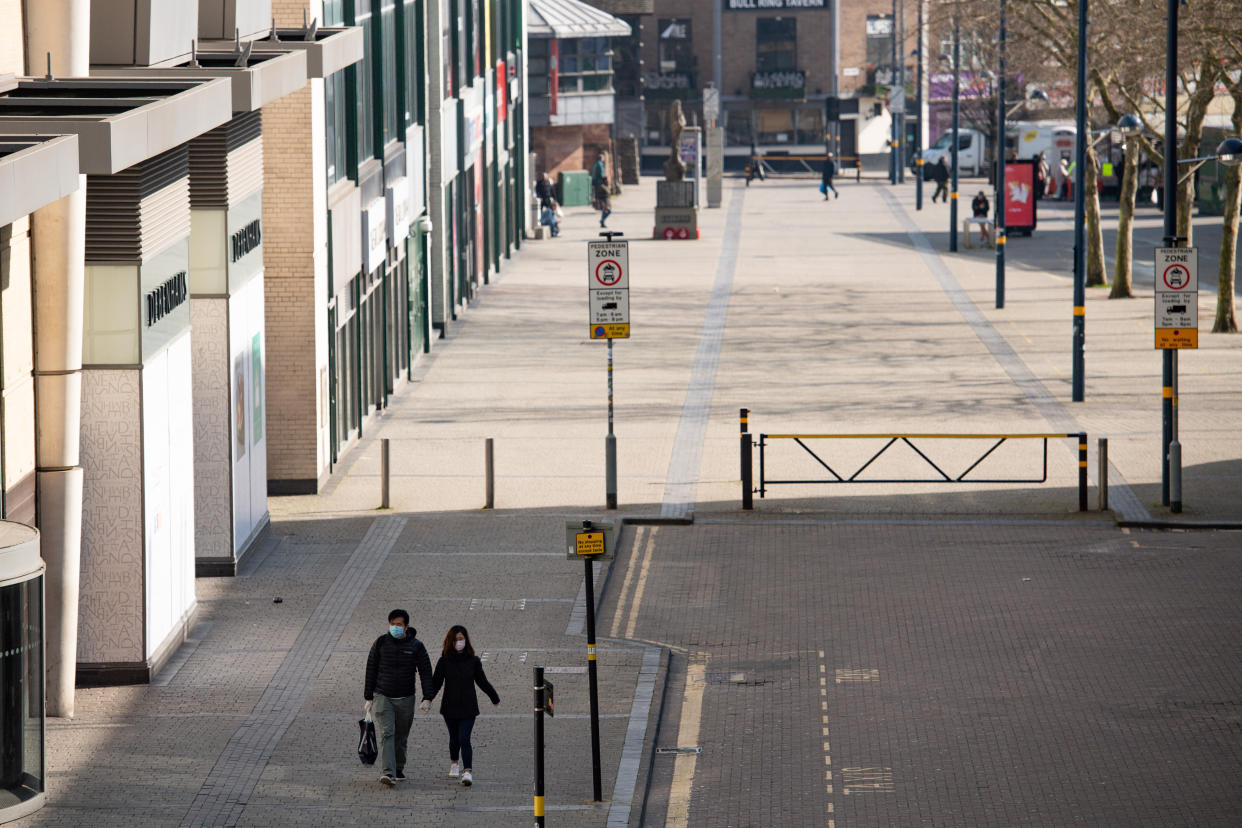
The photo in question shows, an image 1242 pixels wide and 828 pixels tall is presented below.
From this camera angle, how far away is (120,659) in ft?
52.1

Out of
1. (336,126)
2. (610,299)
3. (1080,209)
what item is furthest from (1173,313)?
(336,126)

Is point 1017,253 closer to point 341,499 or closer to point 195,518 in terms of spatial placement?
point 341,499

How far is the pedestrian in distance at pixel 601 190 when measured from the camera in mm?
65394

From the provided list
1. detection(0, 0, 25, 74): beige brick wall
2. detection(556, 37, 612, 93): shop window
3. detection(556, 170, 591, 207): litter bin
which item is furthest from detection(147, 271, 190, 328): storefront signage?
detection(556, 37, 612, 93): shop window

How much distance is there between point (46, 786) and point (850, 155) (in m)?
87.5

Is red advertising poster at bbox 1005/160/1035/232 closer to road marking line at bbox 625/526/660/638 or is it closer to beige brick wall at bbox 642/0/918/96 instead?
road marking line at bbox 625/526/660/638

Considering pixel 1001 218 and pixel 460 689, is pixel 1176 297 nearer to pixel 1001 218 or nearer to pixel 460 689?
pixel 460 689

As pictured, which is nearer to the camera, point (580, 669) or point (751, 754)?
point (751, 754)

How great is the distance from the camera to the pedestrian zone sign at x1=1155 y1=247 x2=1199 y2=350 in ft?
73.6

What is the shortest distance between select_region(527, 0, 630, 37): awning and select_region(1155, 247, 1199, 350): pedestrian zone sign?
160 ft

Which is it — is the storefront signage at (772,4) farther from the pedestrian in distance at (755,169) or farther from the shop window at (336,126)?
the shop window at (336,126)

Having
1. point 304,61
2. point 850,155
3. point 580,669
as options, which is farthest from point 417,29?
point 850,155

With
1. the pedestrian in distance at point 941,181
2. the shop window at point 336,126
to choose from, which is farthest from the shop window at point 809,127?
the shop window at point 336,126

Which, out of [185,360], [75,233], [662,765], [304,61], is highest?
[304,61]
